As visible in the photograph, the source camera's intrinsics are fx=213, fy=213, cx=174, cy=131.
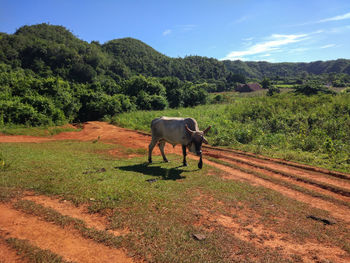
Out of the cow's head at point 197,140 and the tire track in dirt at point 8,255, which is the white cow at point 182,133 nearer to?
the cow's head at point 197,140

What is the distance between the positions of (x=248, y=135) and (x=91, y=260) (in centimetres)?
1571

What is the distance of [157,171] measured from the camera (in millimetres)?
9898

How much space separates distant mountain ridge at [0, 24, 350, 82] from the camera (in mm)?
61691

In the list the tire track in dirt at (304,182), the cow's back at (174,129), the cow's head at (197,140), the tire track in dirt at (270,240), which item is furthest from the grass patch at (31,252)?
the tire track in dirt at (304,182)

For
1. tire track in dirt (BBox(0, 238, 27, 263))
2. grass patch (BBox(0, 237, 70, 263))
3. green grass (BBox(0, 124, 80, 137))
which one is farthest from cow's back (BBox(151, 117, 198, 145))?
green grass (BBox(0, 124, 80, 137))

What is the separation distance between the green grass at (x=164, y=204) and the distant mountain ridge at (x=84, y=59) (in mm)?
61815

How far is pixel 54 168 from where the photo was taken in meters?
8.98

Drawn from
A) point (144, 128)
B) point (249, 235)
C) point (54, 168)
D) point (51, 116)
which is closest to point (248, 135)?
point (144, 128)

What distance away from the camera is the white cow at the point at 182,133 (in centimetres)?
1001

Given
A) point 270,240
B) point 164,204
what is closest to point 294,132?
point 270,240

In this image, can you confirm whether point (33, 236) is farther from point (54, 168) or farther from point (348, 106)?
point (348, 106)

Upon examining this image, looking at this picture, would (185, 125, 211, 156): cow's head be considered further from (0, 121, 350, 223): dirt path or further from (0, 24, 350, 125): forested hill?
(0, 24, 350, 125): forested hill

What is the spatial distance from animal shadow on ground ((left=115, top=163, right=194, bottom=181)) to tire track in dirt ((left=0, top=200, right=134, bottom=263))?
3956 mm

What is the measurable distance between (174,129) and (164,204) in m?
4.81
